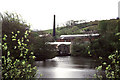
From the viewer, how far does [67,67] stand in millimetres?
6879

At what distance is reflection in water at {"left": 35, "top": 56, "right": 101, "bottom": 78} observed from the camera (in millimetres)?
5874

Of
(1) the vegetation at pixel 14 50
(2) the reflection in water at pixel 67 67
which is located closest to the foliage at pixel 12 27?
(1) the vegetation at pixel 14 50

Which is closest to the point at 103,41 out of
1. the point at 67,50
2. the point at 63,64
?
the point at 63,64

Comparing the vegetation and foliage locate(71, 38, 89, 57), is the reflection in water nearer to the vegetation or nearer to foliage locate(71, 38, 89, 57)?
foliage locate(71, 38, 89, 57)

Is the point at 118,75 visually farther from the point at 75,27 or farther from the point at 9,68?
the point at 75,27

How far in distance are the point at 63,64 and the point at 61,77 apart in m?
1.57

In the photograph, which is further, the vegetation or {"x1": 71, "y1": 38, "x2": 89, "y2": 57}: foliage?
{"x1": 71, "y1": 38, "x2": 89, "y2": 57}: foliage

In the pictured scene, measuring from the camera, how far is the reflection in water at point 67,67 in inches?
231

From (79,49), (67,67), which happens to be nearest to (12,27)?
(67,67)

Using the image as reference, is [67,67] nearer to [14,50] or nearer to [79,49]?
[79,49]

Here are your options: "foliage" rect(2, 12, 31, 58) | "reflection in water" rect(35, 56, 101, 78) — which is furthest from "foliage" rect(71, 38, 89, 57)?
"foliage" rect(2, 12, 31, 58)

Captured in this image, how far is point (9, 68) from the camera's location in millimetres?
3230

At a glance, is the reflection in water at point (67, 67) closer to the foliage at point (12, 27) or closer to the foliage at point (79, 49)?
the foliage at point (79, 49)

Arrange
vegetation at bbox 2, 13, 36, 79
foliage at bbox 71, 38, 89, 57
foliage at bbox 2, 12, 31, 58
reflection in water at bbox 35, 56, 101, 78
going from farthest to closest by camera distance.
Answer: foliage at bbox 71, 38, 89, 57
reflection in water at bbox 35, 56, 101, 78
foliage at bbox 2, 12, 31, 58
vegetation at bbox 2, 13, 36, 79
